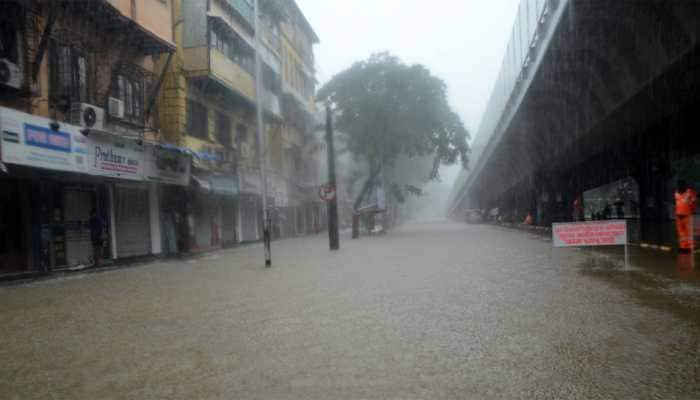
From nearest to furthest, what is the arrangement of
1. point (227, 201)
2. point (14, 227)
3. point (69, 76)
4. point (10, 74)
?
point (10, 74) < point (14, 227) < point (69, 76) < point (227, 201)

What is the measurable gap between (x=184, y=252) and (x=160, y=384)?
17.3 metres

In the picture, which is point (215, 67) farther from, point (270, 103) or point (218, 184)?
point (270, 103)

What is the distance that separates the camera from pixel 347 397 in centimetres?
358

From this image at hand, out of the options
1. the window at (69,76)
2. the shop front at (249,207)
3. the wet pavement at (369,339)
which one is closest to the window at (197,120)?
the shop front at (249,207)

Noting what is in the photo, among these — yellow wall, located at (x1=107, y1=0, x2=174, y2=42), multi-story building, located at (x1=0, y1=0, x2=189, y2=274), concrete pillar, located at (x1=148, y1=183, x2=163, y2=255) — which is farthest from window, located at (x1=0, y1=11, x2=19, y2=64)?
concrete pillar, located at (x1=148, y1=183, x2=163, y2=255)

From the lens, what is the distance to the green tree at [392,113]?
39.4 metres

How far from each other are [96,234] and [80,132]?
2872mm

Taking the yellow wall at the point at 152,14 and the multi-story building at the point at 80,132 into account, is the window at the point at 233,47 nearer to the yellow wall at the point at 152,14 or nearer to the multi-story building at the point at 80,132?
the yellow wall at the point at 152,14

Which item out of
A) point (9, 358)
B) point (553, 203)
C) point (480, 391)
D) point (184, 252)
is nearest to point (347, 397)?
point (480, 391)

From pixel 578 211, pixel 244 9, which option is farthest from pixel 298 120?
pixel 578 211

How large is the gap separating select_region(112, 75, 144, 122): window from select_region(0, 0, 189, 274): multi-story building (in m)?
0.03

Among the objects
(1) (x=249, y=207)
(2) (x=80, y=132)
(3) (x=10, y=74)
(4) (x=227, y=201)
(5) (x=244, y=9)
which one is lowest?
(1) (x=249, y=207)

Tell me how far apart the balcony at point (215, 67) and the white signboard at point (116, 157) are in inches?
198

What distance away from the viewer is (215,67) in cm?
2177
